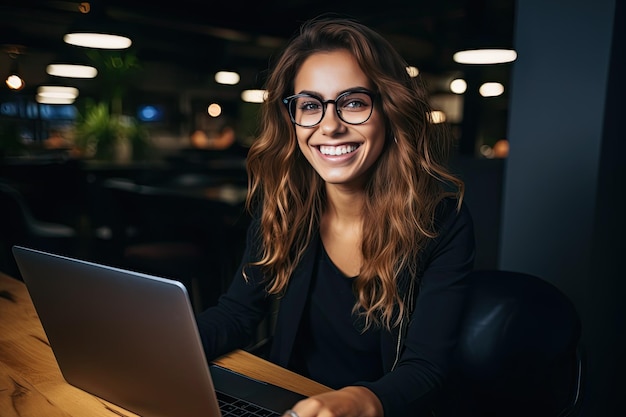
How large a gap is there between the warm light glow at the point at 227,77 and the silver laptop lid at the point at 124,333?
23.4 feet

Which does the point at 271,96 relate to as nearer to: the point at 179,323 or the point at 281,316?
the point at 281,316

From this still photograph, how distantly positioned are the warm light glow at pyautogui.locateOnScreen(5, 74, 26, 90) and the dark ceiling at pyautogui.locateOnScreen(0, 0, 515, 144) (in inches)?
2.3

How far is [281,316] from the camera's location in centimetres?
138

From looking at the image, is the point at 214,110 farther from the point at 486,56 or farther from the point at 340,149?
the point at 340,149

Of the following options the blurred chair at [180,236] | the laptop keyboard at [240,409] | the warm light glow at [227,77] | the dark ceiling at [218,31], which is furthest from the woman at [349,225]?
the warm light glow at [227,77]

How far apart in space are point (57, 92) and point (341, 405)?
18.3 ft

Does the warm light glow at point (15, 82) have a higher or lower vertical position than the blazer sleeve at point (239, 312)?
higher

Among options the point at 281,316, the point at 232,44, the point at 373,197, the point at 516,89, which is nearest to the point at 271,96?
the point at 373,197

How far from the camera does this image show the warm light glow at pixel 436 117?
1347mm

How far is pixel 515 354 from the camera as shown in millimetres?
1229

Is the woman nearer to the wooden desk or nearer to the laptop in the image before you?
the wooden desk

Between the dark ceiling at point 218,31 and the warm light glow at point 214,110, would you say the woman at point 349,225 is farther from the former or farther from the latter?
the warm light glow at point 214,110

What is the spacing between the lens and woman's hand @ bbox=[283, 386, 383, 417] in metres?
0.75

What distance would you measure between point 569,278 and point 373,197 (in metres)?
1.02
